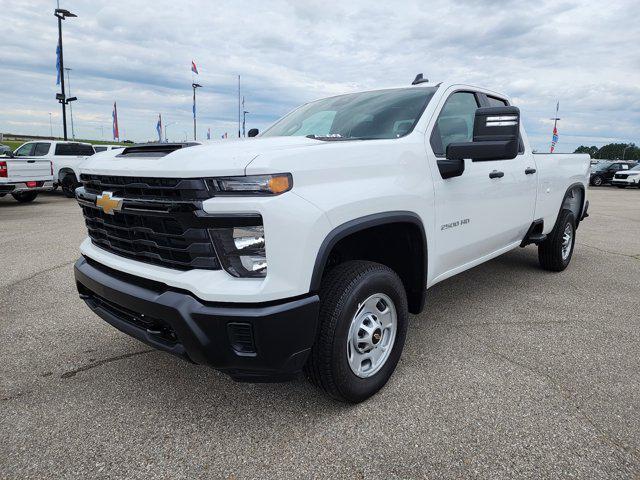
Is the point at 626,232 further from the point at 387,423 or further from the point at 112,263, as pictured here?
the point at 112,263

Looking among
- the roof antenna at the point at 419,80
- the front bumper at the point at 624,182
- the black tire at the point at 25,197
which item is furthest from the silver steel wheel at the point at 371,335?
the front bumper at the point at 624,182

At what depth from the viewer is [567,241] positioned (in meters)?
5.59

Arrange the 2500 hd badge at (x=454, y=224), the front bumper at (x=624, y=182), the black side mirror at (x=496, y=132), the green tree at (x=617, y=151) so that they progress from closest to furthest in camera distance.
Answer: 1. the black side mirror at (x=496, y=132)
2. the 2500 hd badge at (x=454, y=224)
3. the front bumper at (x=624, y=182)
4. the green tree at (x=617, y=151)

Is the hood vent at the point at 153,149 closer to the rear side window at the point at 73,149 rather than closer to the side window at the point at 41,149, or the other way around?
the rear side window at the point at 73,149

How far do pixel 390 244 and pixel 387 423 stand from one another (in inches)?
42.6

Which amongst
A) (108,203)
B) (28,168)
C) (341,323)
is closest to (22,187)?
(28,168)

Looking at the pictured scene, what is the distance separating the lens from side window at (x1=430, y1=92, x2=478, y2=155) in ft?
10.4

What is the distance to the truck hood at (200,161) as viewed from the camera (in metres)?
2.04

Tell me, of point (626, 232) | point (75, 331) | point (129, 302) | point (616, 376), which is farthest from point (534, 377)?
point (626, 232)

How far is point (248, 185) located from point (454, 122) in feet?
6.75

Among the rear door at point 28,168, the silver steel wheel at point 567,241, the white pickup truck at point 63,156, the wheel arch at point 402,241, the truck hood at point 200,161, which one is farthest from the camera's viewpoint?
the white pickup truck at point 63,156

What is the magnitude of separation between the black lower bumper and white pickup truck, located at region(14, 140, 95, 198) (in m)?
14.6

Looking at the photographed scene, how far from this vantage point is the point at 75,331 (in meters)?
3.68

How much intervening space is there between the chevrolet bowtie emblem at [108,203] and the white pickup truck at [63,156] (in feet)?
46.0
